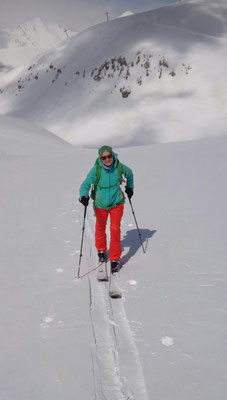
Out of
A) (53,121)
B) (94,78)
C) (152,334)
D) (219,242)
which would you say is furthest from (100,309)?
(94,78)

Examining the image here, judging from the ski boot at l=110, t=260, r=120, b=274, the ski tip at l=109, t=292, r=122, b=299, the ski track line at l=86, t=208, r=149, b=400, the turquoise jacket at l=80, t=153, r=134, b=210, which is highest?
the turquoise jacket at l=80, t=153, r=134, b=210

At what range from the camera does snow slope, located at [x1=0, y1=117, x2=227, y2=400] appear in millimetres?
2961

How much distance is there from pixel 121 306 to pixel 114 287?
43cm

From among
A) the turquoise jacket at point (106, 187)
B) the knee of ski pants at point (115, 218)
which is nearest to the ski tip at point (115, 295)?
the knee of ski pants at point (115, 218)

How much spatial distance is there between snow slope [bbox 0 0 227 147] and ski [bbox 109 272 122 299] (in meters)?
28.0

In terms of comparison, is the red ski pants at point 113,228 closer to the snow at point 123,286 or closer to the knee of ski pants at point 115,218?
the knee of ski pants at point 115,218

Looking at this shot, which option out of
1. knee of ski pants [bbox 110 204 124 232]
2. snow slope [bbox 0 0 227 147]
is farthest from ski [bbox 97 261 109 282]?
snow slope [bbox 0 0 227 147]

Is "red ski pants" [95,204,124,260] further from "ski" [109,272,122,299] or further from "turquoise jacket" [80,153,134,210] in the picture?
"ski" [109,272,122,299]

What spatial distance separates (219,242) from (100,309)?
251cm

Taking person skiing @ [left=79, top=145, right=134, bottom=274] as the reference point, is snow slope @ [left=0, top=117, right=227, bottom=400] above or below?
below

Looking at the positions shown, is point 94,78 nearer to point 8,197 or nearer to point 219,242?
point 8,197

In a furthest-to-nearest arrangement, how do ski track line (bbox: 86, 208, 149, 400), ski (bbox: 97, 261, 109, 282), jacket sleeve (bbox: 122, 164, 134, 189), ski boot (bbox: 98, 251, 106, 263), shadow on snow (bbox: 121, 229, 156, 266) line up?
shadow on snow (bbox: 121, 229, 156, 266) → ski boot (bbox: 98, 251, 106, 263) → jacket sleeve (bbox: 122, 164, 134, 189) → ski (bbox: 97, 261, 109, 282) → ski track line (bbox: 86, 208, 149, 400)

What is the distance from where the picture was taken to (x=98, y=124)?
122ft

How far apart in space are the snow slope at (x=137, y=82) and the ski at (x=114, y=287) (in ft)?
91.7
